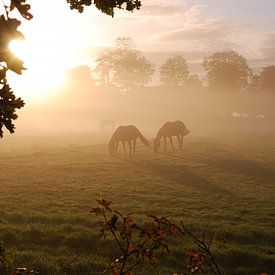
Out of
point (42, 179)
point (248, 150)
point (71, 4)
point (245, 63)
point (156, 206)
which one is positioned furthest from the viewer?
point (245, 63)

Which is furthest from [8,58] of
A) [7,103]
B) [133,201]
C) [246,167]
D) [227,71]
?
[227,71]

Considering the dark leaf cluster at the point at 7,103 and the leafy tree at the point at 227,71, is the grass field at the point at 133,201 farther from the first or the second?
the leafy tree at the point at 227,71

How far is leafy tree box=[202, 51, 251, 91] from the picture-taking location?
94250 mm

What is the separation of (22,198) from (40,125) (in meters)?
73.7

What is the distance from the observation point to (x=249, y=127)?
3132 inches

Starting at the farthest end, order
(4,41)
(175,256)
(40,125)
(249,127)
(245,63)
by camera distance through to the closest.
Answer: (245,63), (40,125), (249,127), (175,256), (4,41)

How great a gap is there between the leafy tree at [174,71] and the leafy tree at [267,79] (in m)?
21.8

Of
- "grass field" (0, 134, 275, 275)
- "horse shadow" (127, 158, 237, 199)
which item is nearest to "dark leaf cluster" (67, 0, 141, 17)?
"grass field" (0, 134, 275, 275)

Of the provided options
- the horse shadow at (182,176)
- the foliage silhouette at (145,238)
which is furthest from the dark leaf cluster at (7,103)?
the horse shadow at (182,176)

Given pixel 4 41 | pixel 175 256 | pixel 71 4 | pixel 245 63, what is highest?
pixel 245 63

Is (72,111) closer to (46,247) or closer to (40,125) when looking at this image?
(40,125)

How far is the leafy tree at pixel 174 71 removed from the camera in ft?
359

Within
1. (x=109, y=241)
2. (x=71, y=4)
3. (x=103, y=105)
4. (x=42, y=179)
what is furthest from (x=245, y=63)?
(x=71, y=4)

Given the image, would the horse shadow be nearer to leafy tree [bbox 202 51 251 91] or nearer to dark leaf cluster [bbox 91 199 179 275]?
dark leaf cluster [bbox 91 199 179 275]
